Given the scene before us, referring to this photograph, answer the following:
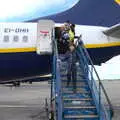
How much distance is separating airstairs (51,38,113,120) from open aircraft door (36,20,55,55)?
33.9 inches

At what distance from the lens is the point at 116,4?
26141 millimetres

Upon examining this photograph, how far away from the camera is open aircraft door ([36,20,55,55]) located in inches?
915

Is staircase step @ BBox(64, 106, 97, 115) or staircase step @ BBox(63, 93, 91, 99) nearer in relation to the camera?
staircase step @ BBox(64, 106, 97, 115)

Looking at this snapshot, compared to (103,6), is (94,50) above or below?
below

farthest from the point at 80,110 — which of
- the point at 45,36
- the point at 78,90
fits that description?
the point at 45,36

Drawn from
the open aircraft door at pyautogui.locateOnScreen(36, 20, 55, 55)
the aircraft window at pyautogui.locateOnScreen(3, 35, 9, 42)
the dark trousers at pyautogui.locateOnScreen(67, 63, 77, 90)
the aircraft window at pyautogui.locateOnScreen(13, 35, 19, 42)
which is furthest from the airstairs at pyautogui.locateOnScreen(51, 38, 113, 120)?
the aircraft window at pyautogui.locateOnScreen(3, 35, 9, 42)

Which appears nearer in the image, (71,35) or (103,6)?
(71,35)

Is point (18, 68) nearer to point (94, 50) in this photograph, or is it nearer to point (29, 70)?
point (29, 70)

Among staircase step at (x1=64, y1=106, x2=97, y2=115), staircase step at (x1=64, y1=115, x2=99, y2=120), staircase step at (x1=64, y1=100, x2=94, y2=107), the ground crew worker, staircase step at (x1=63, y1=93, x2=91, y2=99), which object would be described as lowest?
staircase step at (x1=64, y1=115, x2=99, y2=120)

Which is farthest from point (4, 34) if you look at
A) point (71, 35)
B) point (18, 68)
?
point (71, 35)

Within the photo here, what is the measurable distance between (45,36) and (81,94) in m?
3.84

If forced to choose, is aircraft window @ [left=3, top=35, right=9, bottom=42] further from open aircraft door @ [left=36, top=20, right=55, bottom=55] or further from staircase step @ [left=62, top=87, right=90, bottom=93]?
staircase step @ [left=62, top=87, right=90, bottom=93]

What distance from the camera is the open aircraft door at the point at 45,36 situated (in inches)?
915

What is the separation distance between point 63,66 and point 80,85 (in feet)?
4.39
